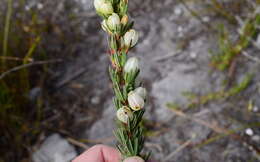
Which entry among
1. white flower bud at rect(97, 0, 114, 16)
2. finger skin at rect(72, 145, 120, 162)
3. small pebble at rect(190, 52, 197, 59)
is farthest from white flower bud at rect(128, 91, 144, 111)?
small pebble at rect(190, 52, 197, 59)

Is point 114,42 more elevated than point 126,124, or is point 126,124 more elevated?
point 114,42

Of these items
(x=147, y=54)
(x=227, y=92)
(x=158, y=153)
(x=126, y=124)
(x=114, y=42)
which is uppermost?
(x=114, y=42)

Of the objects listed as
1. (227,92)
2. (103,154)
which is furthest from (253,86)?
(103,154)

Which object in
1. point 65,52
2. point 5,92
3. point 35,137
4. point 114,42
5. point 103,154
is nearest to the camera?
point 114,42

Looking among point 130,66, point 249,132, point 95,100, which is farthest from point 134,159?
point 95,100

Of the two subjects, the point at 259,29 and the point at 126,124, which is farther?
the point at 259,29

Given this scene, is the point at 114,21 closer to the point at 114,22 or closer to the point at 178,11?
the point at 114,22

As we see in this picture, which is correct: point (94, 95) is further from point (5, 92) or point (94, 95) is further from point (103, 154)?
point (103, 154)

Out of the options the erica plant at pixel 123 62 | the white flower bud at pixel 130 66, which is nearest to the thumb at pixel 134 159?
the erica plant at pixel 123 62
